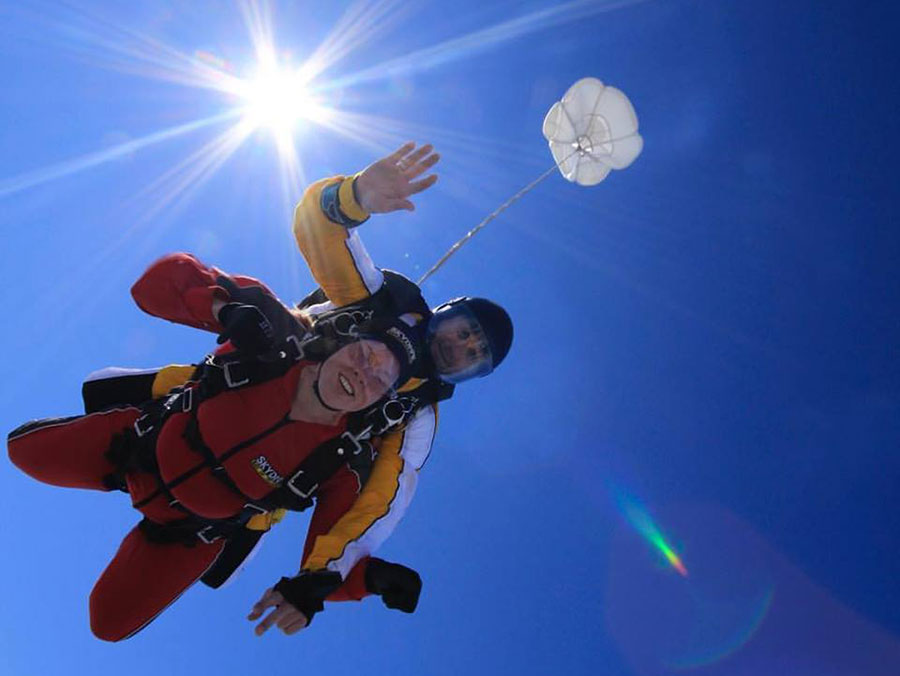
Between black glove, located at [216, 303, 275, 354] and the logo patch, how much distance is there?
56cm

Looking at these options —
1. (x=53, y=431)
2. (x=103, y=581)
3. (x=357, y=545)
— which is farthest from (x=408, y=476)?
(x=53, y=431)

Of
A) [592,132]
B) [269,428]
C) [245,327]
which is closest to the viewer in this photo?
[245,327]

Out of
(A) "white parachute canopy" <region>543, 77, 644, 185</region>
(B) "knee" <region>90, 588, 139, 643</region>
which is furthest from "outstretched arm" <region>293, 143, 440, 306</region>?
(A) "white parachute canopy" <region>543, 77, 644, 185</region>

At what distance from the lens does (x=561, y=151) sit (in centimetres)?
642

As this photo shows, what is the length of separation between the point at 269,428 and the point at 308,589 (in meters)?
0.77

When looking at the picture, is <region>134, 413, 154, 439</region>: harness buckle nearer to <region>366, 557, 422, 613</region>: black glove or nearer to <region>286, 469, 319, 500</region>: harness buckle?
<region>286, 469, 319, 500</region>: harness buckle

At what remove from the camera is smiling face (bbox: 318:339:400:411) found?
2.49 meters

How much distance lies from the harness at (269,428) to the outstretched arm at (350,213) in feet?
0.46

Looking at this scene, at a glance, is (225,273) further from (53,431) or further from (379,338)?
(53,431)

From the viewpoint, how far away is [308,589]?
2.27 metres

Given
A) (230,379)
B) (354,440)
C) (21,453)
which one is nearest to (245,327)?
(230,379)

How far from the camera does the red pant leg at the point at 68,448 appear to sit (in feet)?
9.11

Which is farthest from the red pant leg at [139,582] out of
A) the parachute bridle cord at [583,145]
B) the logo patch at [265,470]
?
the parachute bridle cord at [583,145]

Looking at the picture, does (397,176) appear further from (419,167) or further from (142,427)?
(142,427)
